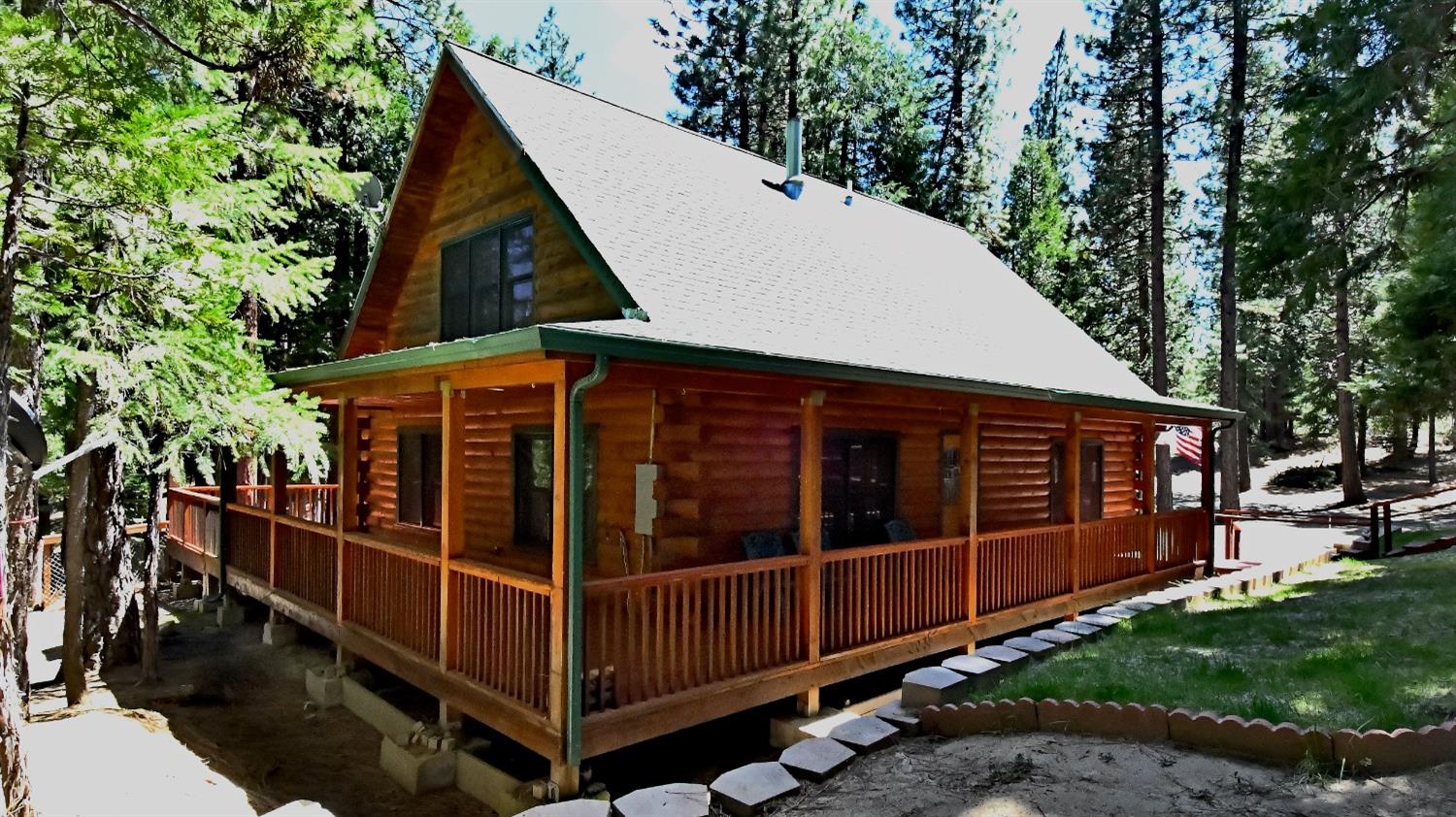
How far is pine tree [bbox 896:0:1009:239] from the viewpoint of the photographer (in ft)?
98.1

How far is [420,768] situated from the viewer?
658 cm

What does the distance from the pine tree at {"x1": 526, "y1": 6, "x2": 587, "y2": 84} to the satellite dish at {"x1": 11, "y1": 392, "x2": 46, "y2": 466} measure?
86.4 ft

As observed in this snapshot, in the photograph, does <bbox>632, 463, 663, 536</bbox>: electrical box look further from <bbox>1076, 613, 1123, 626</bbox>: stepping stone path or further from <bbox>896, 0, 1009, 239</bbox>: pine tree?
<bbox>896, 0, 1009, 239</bbox>: pine tree

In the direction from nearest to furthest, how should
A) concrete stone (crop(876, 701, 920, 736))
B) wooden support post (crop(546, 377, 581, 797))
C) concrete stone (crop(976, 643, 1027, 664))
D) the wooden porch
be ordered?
concrete stone (crop(876, 701, 920, 736)) → wooden support post (crop(546, 377, 581, 797)) → the wooden porch → concrete stone (crop(976, 643, 1027, 664))

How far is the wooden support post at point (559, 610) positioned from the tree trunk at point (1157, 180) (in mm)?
23743

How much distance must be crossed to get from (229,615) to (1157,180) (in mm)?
27437

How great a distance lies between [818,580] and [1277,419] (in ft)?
152

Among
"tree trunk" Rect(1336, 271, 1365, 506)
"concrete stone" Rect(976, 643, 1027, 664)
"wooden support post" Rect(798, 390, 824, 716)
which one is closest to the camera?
"concrete stone" Rect(976, 643, 1027, 664)

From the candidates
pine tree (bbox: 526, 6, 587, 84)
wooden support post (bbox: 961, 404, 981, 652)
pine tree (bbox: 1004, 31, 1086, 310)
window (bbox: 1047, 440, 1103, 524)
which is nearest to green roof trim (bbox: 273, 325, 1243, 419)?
wooden support post (bbox: 961, 404, 981, 652)

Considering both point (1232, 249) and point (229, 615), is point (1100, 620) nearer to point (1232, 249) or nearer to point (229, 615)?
point (229, 615)

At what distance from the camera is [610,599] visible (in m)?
7.67

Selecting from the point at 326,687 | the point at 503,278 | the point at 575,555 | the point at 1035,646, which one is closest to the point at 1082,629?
the point at 1035,646

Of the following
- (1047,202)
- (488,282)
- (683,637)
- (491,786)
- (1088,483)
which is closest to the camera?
(683,637)

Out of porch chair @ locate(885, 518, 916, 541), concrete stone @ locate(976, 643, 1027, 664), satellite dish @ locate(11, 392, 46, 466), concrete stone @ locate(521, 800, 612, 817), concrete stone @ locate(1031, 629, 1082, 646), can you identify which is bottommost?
concrete stone @ locate(521, 800, 612, 817)
